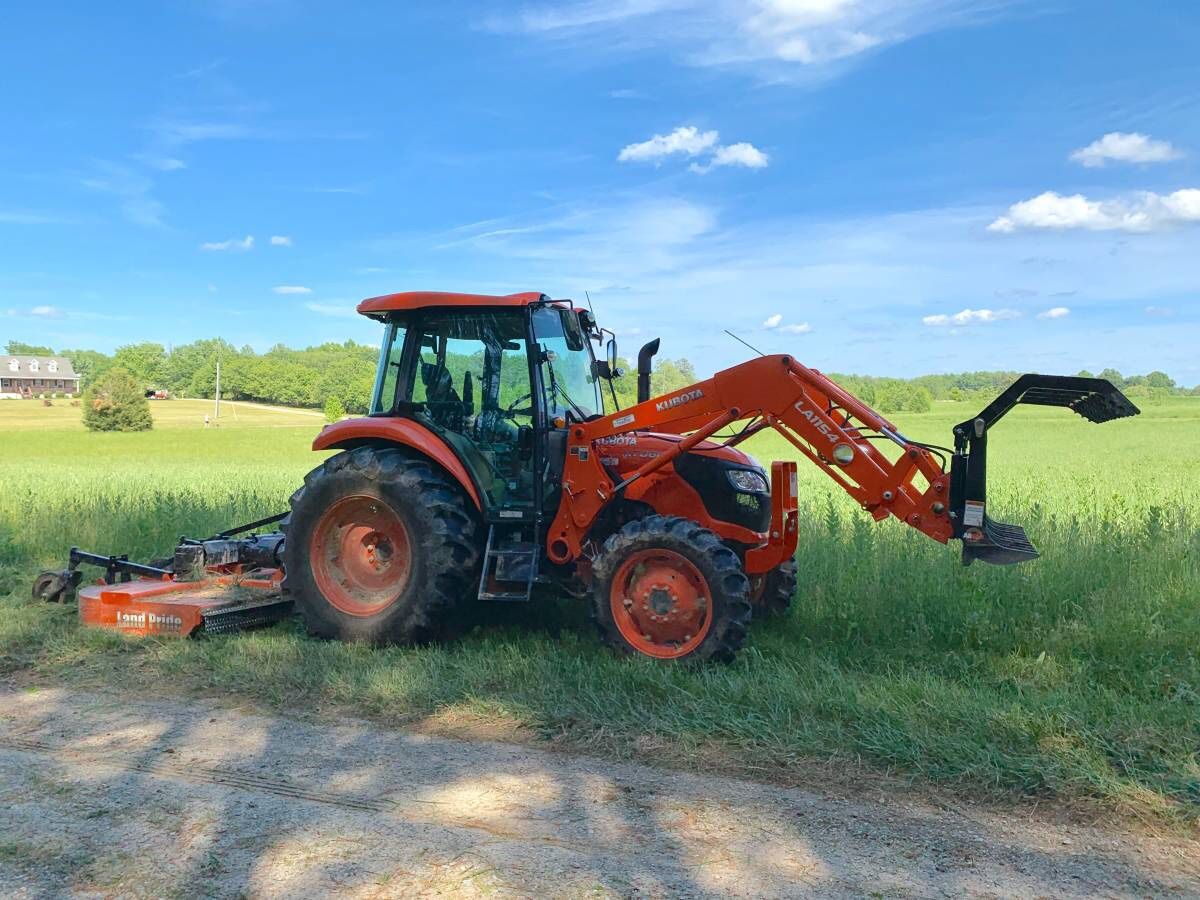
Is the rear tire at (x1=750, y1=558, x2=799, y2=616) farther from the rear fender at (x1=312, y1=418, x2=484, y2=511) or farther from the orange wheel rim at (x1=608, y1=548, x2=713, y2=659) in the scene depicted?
the rear fender at (x1=312, y1=418, x2=484, y2=511)

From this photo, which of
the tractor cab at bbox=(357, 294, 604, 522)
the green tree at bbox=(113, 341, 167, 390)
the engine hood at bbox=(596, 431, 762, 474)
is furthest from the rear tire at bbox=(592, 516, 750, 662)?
the green tree at bbox=(113, 341, 167, 390)

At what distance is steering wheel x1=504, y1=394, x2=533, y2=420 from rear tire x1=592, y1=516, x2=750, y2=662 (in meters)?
1.13

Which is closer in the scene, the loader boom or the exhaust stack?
the loader boom

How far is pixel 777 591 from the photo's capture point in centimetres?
646

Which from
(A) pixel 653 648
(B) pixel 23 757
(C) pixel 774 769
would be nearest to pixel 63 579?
(B) pixel 23 757

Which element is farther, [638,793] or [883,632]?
[883,632]

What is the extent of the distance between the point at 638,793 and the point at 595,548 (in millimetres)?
2244

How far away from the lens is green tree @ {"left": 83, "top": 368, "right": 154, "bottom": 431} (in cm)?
5419

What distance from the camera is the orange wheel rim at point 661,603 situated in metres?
5.33

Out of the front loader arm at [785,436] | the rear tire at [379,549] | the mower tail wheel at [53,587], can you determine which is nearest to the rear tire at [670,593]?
the front loader arm at [785,436]

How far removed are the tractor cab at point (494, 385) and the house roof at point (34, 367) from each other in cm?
13671

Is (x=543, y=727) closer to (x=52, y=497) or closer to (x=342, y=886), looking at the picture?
(x=342, y=886)

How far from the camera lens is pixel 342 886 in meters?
3.07

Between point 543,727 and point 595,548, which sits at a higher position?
point 595,548
